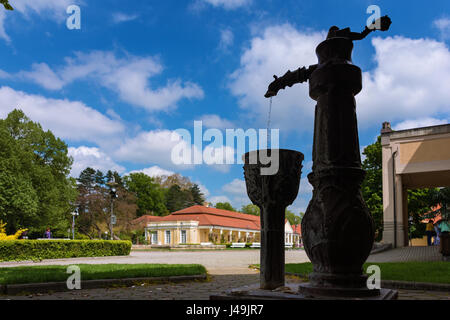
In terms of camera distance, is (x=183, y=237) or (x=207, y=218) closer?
(x=183, y=237)

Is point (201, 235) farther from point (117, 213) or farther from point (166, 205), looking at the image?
point (166, 205)

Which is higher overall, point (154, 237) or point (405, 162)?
point (405, 162)

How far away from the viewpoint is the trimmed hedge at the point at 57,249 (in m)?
16.7

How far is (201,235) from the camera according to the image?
59219 millimetres

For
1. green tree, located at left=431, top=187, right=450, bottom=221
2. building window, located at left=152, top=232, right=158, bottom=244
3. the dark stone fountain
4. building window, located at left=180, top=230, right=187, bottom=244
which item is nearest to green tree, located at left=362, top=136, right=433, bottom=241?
green tree, located at left=431, top=187, right=450, bottom=221

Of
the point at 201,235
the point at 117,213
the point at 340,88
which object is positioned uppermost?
the point at 340,88

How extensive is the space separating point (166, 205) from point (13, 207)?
54152 mm

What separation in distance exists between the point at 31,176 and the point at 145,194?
4310 centimetres

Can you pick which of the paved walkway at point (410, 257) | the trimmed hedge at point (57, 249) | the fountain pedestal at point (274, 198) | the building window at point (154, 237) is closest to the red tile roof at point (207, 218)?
the building window at point (154, 237)

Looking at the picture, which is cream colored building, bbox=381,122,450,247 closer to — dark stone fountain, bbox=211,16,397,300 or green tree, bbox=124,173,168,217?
dark stone fountain, bbox=211,16,397,300

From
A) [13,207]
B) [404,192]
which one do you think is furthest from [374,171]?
[13,207]

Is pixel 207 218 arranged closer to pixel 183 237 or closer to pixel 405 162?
pixel 183 237

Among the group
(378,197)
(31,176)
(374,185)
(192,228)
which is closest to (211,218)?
(192,228)

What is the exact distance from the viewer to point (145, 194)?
75.6 m
